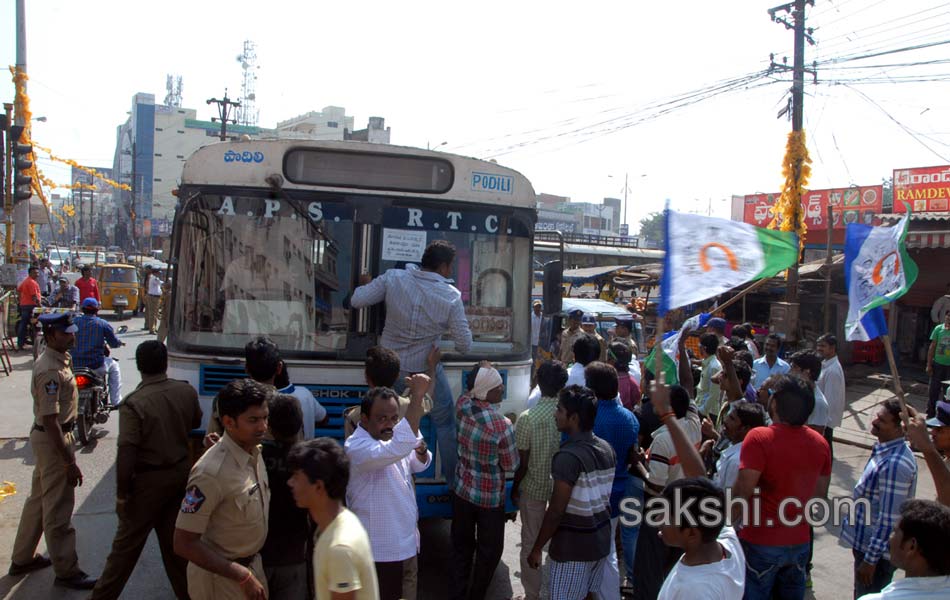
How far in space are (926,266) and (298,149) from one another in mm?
14531

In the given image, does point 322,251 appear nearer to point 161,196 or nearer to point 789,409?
point 789,409

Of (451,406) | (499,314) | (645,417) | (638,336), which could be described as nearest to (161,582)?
(451,406)

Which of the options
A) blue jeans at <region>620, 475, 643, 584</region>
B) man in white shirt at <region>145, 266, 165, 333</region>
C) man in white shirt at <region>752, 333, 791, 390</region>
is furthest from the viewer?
man in white shirt at <region>145, 266, 165, 333</region>

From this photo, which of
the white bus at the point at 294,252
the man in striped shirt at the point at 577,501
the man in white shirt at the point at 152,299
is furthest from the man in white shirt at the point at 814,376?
the man in white shirt at the point at 152,299

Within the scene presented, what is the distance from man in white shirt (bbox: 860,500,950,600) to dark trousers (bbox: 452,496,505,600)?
97.0 inches

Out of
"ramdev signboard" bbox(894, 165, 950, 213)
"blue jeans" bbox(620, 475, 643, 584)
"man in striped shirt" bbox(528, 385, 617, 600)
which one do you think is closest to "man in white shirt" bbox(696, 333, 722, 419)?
"blue jeans" bbox(620, 475, 643, 584)

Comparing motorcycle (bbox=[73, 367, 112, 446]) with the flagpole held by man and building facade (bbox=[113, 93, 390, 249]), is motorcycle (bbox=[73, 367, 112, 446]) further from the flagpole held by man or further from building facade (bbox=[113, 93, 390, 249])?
building facade (bbox=[113, 93, 390, 249])

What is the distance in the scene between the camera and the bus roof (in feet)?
18.1

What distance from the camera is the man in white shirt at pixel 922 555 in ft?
8.81

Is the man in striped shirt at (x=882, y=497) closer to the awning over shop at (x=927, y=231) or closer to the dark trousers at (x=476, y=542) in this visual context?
the dark trousers at (x=476, y=542)

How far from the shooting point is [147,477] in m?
4.35

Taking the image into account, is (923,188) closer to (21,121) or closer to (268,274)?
(268,274)

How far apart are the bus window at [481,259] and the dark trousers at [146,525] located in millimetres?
2103

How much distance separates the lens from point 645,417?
17.4 feet
